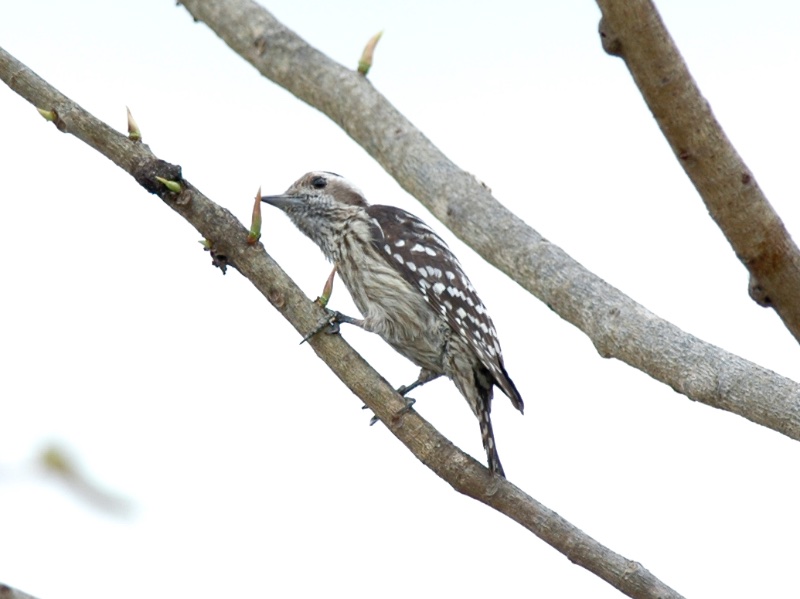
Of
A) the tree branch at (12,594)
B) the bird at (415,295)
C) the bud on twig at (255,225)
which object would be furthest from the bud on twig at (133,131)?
the tree branch at (12,594)

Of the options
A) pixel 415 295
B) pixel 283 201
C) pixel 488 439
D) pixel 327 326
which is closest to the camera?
pixel 327 326

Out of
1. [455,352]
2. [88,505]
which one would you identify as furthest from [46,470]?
[455,352]

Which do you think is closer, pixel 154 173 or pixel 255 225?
pixel 154 173

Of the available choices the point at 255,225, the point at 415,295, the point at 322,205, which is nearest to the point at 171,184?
the point at 255,225

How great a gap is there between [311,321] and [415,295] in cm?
185

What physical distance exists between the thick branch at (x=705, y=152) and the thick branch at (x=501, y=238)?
0.25 m

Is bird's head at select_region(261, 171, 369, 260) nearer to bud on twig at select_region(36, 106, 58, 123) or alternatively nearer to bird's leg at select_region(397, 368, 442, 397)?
bird's leg at select_region(397, 368, 442, 397)

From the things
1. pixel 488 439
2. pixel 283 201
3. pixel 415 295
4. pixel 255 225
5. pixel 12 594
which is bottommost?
pixel 12 594

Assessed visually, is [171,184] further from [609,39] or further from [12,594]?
[12,594]

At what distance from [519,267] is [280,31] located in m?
1.52

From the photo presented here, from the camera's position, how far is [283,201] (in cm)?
627

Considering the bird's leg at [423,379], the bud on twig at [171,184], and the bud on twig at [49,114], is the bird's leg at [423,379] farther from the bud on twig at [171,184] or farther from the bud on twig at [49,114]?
the bud on twig at [49,114]

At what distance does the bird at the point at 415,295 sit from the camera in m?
5.19

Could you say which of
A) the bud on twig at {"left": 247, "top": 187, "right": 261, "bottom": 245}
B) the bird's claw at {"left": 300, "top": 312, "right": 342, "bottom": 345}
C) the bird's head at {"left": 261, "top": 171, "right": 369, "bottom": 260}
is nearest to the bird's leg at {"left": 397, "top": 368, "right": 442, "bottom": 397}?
the bird's head at {"left": 261, "top": 171, "right": 369, "bottom": 260}
